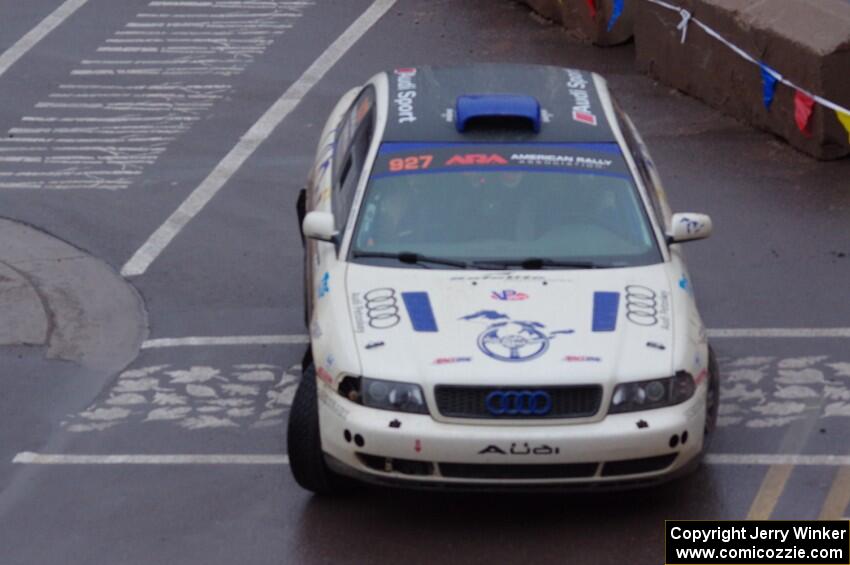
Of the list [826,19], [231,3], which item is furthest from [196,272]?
[231,3]

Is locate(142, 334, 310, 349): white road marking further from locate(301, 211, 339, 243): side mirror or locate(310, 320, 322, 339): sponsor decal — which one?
locate(310, 320, 322, 339): sponsor decal

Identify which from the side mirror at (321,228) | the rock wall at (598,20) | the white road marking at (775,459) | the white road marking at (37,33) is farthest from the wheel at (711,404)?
the white road marking at (37,33)

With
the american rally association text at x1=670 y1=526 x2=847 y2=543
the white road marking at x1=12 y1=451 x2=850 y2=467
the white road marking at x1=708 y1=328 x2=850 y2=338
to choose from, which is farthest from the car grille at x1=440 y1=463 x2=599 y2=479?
the white road marking at x1=708 y1=328 x2=850 y2=338

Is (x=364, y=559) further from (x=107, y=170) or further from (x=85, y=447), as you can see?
(x=107, y=170)

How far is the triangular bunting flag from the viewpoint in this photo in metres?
14.3

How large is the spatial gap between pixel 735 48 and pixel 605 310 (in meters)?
7.09

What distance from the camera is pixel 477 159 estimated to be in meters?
9.38

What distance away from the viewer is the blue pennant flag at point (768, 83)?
1433 cm

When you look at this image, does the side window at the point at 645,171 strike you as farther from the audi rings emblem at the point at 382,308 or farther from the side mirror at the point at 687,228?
the audi rings emblem at the point at 382,308

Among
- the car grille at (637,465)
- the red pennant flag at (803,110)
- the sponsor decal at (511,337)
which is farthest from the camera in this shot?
the red pennant flag at (803,110)

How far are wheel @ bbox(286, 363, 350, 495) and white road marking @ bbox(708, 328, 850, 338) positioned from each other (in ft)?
11.1

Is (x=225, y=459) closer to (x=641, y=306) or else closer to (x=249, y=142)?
(x=641, y=306)

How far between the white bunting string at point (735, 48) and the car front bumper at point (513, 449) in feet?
20.7

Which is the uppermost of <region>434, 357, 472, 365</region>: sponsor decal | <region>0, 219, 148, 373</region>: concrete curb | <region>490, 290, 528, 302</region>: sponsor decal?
<region>490, 290, 528, 302</region>: sponsor decal
